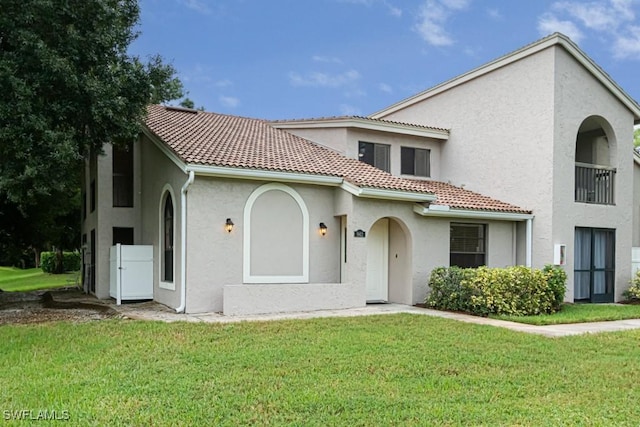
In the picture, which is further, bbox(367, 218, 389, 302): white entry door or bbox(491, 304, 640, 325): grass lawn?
bbox(367, 218, 389, 302): white entry door

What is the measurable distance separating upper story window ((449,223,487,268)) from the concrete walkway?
2707mm

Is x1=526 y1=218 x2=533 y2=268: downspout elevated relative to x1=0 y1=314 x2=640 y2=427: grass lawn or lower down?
elevated

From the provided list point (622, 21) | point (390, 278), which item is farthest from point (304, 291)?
point (622, 21)

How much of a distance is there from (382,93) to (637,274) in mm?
30989

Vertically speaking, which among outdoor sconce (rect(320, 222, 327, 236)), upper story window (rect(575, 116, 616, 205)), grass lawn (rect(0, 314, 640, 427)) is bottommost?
grass lawn (rect(0, 314, 640, 427))

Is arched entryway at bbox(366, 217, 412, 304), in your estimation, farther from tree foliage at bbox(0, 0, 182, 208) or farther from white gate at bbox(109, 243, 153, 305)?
tree foliage at bbox(0, 0, 182, 208)

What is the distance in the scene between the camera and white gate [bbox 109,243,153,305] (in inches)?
591

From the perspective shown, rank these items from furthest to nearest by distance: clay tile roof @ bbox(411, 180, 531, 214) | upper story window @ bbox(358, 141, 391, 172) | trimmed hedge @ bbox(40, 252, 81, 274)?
1. trimmed hedge @ bbox(40, 252, 81, 274)
2. upper story window @ bbox(358, 141, 391, 172)
3. clay tile roof @ bbox(411, 180, 531, 214)

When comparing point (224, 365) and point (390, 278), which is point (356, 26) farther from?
point (224, 365)

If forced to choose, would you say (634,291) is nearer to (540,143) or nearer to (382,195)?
(540,143)

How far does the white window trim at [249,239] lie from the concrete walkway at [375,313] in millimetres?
1367

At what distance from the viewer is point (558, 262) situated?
618 inches

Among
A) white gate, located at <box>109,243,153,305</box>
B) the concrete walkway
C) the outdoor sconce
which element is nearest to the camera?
the concrete walkway

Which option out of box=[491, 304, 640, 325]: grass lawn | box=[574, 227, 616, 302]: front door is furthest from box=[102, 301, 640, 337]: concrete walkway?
box=[574, 227, 616, 302]: front door
